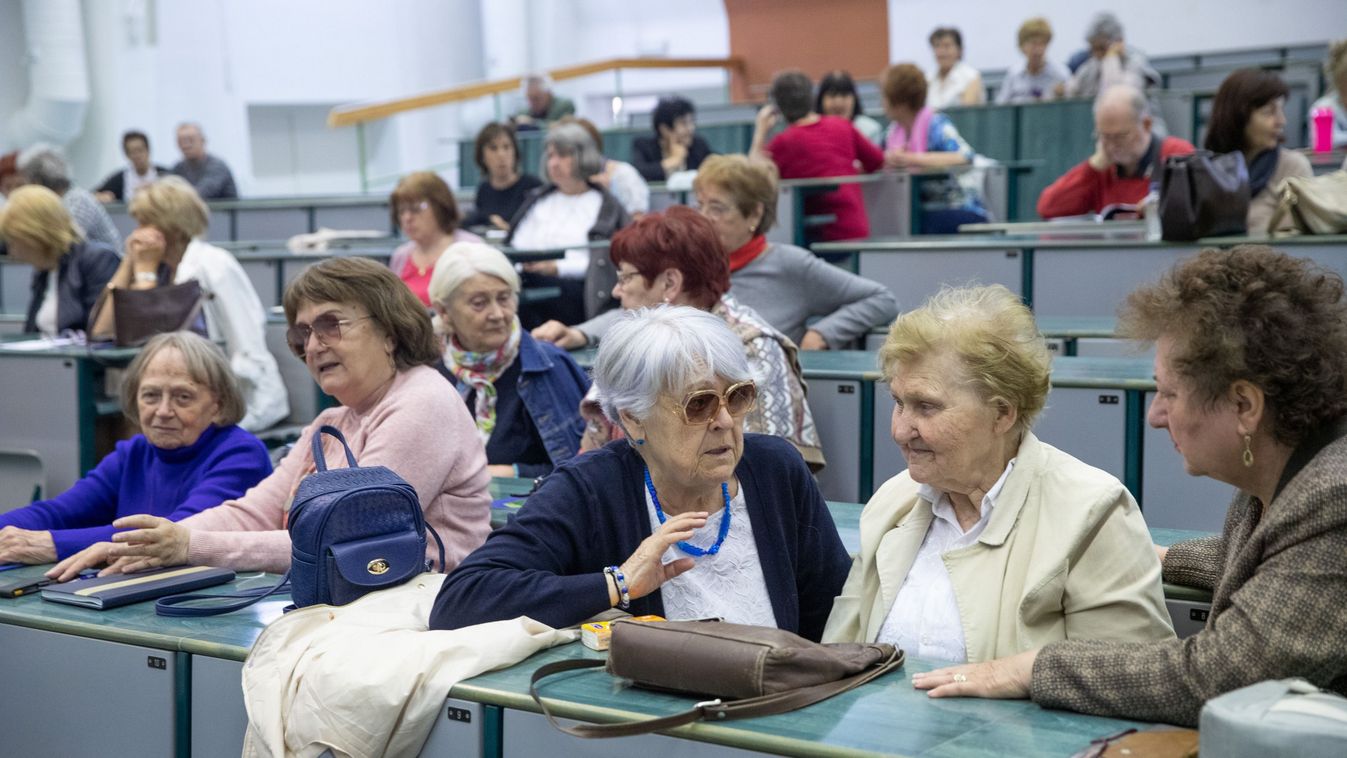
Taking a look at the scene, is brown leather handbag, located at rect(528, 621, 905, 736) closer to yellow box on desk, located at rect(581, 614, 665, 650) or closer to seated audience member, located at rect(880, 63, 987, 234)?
yellow box on desk, located at rect(581, 614, 665, 650)

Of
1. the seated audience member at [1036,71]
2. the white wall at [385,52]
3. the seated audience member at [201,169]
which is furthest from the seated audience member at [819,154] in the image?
the white wall at [385,52]

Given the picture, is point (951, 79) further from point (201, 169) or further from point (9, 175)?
point (9, 175)

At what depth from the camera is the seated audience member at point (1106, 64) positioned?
32.2 ft

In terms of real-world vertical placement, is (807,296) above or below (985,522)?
above

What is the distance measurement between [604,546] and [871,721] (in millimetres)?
681

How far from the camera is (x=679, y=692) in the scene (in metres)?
1.85

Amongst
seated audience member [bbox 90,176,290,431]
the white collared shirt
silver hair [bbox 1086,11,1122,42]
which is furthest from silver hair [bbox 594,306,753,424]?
silver hair [bbox 1086,11,1122,42]

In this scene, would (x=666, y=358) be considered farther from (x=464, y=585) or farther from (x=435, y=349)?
(x=435, y=349)

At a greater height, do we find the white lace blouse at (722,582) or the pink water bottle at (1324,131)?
the pink water bottle at (1324,131)

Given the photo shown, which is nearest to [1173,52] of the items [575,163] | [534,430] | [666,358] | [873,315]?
[575,163]

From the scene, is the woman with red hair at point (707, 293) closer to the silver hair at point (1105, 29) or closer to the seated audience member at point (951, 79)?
the silver hair at point (1105, 29)

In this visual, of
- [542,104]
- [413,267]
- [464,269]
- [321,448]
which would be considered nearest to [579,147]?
[413,267]

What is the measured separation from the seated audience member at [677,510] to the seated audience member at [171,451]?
3.83 ft

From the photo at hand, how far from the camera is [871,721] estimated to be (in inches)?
67.7
